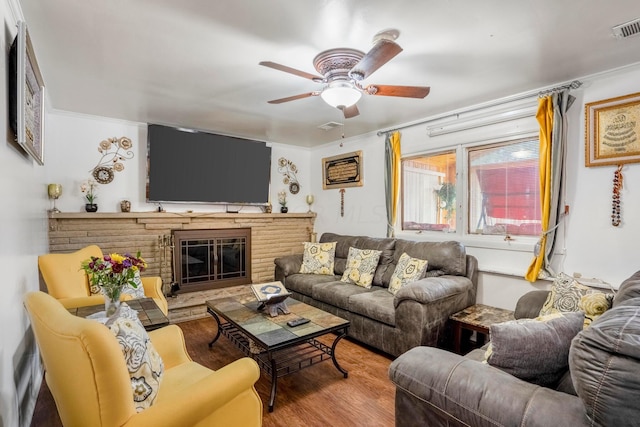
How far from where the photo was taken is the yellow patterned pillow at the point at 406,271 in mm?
3232

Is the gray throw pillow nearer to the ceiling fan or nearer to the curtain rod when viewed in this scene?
the ceiling fan

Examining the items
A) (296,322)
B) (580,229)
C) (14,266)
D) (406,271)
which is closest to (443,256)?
(406,271)

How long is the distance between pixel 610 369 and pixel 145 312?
8.14 ft

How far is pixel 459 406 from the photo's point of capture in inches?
48.5

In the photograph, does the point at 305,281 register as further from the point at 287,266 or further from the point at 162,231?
the point at 162,231

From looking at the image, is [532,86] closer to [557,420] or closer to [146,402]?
[557,420]

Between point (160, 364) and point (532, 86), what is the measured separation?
359 cm

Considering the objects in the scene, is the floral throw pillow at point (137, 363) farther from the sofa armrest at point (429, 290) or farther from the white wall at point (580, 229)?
the white wall at point (580, 229)

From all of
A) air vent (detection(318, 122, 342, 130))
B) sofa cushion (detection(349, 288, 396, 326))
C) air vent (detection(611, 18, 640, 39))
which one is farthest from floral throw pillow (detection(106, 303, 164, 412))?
air vent (detection(318, 122, 342, 130))

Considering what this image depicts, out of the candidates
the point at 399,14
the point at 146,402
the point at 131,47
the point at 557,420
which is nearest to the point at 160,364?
the point at 146,402

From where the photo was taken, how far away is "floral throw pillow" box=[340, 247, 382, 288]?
370 cm

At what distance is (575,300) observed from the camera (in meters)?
2.07

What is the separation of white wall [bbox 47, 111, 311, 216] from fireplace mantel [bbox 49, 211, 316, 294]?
0.60 ft

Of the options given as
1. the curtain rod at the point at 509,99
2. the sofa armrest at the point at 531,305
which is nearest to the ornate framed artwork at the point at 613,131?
the curtain rod at the point at 509,99
